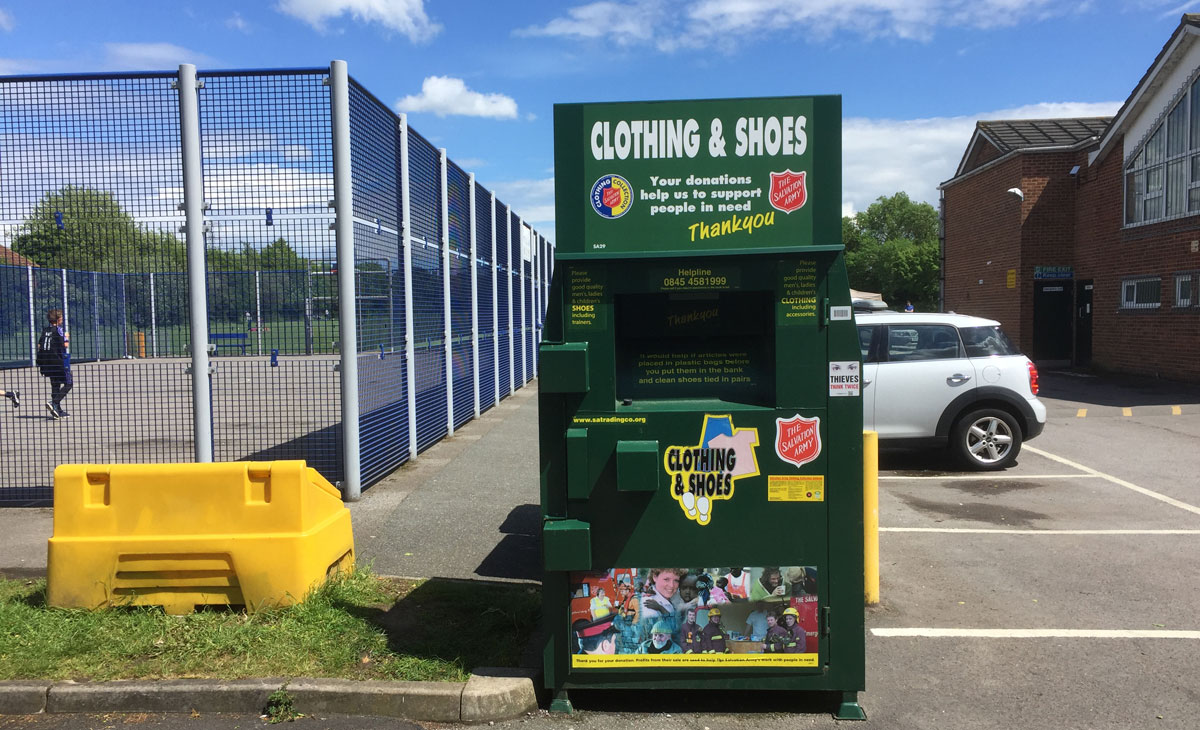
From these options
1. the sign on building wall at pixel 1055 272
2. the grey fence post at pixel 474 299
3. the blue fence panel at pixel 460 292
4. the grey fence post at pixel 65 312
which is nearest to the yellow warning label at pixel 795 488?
the blue fence panel at pixel 460 292

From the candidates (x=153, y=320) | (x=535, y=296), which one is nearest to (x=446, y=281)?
(x=153, y=320)

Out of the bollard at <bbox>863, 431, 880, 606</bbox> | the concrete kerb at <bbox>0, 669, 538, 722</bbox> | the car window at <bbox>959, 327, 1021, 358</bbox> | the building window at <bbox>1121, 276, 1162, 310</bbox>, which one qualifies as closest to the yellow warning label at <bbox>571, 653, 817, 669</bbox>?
the concrete kerb at <bbox>0, 669, 538, 722</bbox>

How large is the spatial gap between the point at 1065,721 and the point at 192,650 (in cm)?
401

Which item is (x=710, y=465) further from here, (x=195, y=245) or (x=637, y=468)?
(x=195, y=245)

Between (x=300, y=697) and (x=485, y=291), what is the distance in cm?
1076

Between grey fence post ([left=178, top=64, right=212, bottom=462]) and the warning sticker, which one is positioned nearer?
the warning sticker

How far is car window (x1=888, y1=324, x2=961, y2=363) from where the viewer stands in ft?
32.6

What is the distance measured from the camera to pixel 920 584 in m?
5.93

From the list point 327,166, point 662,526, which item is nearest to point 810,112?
point 662,526

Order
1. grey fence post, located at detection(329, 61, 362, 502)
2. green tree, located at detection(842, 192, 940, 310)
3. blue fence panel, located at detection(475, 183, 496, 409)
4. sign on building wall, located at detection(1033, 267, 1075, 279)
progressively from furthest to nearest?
green tree, located at detection(842, 192, 940, 310) → sign on building wall, located at detection(1033, 267, 1075, 279) → blue fence panel, located at detection(475, 183, 496, 409) → grey fence post, located at detection(329, 61, 362, 502)

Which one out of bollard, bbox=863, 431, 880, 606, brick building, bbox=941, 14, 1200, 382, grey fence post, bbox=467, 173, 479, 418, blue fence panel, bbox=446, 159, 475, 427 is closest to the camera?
bollard, bbox=863, 431, 880, 606

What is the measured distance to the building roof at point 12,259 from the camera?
7.99m

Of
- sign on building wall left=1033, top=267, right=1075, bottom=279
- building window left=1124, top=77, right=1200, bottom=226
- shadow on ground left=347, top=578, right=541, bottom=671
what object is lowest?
shadow on ground left=347, top=578, right=541, bottom=671

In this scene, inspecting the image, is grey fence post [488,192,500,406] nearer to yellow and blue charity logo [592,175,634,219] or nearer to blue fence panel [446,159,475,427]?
blue fence panel [446,159,475,427]
